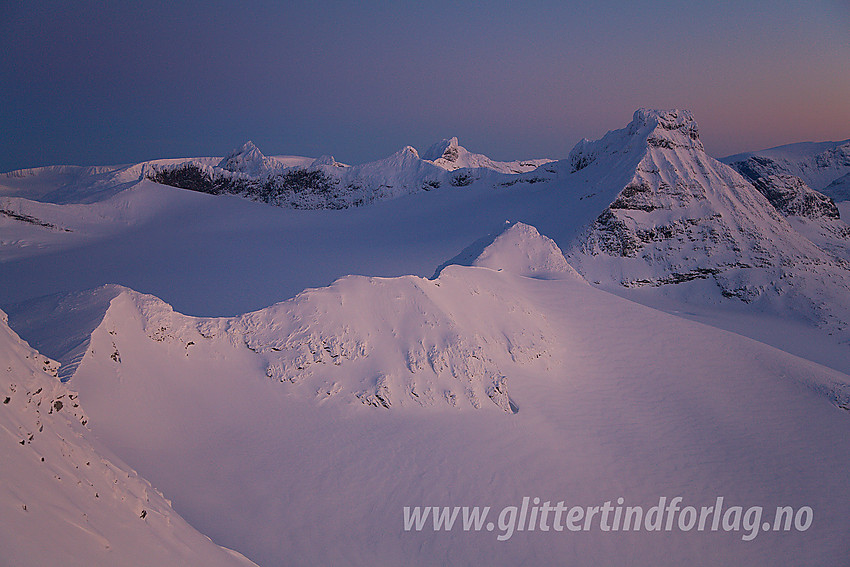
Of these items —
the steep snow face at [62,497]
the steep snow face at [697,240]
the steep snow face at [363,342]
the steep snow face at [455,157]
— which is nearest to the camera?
the steep snow face at [62,497]

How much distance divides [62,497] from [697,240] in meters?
36.6

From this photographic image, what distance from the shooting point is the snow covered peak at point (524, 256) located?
20.0 m

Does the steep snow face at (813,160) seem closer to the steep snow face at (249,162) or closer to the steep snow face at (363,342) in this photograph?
the steep snow face at (249,162)

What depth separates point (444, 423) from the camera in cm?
1085

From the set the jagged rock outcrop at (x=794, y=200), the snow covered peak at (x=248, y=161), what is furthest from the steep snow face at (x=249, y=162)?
the jagged rock outcrop at (x=794, y=200)

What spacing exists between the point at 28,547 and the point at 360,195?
166 ft

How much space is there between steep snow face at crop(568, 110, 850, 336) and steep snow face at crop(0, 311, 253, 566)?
29331 mm

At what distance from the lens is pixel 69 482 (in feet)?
14.0

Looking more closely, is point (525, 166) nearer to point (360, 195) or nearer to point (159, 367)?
point (360, 195)

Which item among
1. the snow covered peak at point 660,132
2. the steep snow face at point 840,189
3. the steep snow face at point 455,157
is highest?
the steep snow face at point 455,157

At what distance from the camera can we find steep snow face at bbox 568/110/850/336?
101 ft

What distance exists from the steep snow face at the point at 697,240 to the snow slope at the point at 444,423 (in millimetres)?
17397

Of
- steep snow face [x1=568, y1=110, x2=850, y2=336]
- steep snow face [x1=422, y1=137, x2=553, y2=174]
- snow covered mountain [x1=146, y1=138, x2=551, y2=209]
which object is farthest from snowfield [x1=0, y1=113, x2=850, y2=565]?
steep snow face [x1=422, y1=137, x2=553, y2=174]

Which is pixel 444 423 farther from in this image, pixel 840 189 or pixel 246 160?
pixel 840 189
